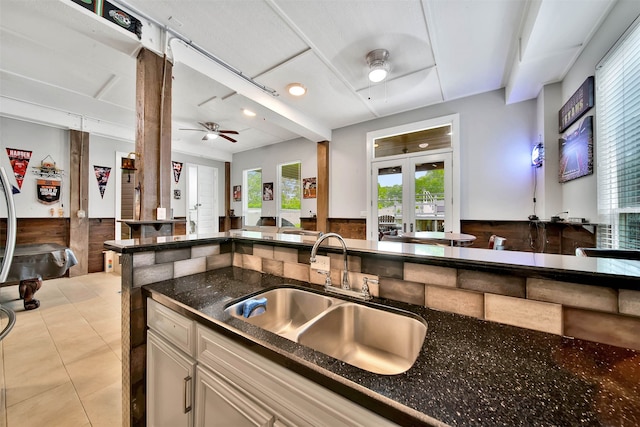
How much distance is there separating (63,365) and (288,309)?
7.11ft

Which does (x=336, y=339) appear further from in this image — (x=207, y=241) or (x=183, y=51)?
(x=183, y=51)

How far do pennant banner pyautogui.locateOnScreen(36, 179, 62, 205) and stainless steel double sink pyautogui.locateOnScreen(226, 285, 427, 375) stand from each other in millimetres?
5241

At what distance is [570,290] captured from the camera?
712mm

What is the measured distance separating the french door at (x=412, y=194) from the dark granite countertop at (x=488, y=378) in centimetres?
336

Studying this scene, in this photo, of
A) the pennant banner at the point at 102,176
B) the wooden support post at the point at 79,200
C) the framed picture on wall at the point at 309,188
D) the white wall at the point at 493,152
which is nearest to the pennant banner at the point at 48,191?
the wooden support post at the point at 79,200

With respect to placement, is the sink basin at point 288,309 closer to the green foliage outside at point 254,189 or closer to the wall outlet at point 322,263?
the wall outlet at point 322,263

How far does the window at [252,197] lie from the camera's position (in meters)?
6.32

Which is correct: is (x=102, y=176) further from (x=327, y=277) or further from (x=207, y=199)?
(x=327, y=277)

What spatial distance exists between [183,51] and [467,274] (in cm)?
308

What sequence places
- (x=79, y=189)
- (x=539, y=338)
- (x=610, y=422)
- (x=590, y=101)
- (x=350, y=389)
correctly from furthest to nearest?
(x=79, y=189) < (x=590, y=101) < (x=539, y=338) < (x=350, y=389) < (x=610, y=422)

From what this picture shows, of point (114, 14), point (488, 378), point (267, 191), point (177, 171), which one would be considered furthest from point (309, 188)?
point (488, 378)

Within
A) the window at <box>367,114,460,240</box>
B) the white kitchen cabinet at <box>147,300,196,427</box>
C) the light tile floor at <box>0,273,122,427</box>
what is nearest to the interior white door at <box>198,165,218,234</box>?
the light tile floor at <box>0,273,122,427</box>

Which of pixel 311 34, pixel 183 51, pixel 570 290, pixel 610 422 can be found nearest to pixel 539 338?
pixel 570 290

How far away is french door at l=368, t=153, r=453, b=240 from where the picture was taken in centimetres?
379
